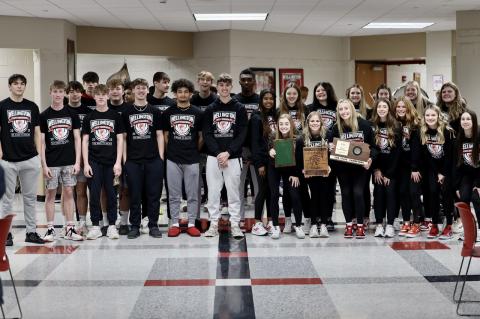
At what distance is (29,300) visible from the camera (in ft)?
16.3

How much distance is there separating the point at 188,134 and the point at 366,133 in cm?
188

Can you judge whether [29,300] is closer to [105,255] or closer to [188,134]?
[105,255]

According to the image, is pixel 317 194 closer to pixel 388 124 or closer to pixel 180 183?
pixel 388 124

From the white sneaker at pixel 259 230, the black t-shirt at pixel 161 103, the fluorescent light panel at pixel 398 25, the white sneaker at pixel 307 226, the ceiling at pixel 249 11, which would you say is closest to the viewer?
the white sneaker at pixel 259 230

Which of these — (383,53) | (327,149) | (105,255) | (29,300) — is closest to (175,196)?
(105,255)

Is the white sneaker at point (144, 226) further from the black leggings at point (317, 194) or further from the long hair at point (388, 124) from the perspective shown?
the long hair at point (388, 124)

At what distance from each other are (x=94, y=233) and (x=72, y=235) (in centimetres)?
23

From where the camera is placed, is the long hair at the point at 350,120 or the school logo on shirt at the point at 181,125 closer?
the long hair at the point at 350,120

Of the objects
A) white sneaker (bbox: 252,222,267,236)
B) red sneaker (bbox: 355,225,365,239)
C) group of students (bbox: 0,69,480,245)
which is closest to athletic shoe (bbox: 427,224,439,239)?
group of students (bbox: 0,69,480,245)

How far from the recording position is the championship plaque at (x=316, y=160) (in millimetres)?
7137

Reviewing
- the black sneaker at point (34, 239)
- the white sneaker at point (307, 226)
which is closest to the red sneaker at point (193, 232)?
the white sneaker at point (307, 226)

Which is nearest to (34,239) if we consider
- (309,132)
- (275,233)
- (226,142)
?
(226,142)

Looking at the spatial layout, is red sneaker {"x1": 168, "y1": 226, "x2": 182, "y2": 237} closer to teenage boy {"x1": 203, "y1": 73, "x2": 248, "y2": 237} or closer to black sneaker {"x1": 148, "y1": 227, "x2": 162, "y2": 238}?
black sneaker {"x1": 148, "y1": 227, "x2": 162, "y2": 238}

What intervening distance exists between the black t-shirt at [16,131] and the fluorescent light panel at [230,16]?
676 centimetres
